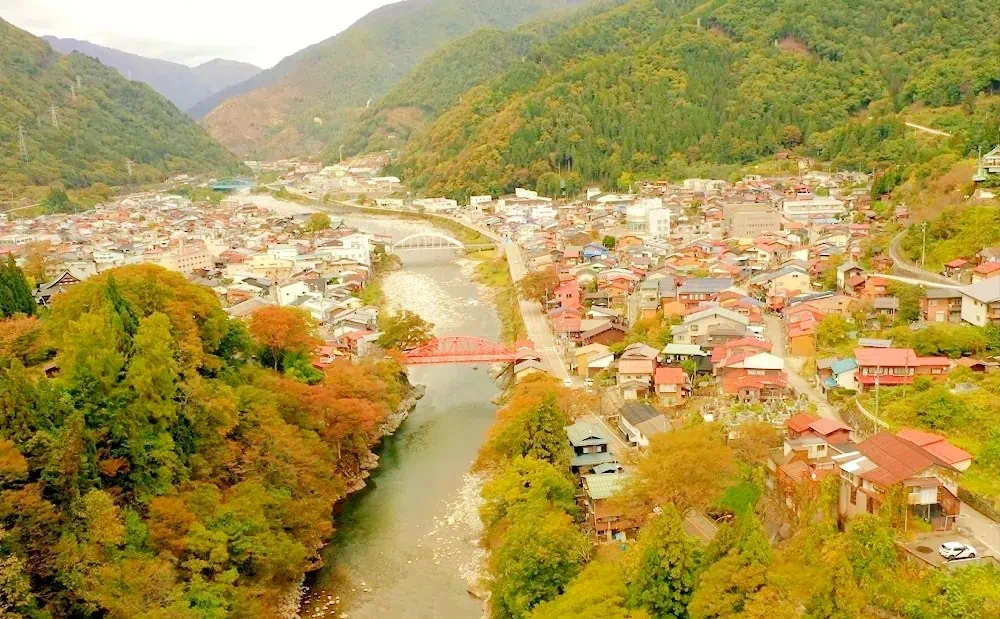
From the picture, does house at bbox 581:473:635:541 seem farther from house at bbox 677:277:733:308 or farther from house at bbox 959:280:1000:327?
house at bbox 677:277:733:308

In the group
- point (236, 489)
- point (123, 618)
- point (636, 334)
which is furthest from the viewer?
point (636, 334)

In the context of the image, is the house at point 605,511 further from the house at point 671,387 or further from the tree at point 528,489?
the house at point 671,387

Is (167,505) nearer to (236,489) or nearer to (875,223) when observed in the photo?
(236,489)

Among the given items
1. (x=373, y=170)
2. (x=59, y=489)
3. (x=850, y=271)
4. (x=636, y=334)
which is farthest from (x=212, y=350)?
(x=373, y=170)

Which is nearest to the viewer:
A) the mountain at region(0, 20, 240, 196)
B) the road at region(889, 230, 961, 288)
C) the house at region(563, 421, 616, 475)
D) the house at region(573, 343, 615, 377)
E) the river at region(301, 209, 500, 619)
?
the river at region(301, 209, 500, 619)

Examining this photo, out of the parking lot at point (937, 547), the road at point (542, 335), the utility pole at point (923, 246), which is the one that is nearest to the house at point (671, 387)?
the road at point (542, 335)

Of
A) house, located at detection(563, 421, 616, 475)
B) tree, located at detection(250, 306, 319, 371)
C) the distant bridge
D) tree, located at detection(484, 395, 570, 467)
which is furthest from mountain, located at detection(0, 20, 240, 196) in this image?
house, located at detection(563, 421, 616, 475)

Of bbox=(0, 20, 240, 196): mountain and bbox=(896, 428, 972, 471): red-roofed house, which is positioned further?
bbox=(0, 20, 240, 196): mountain

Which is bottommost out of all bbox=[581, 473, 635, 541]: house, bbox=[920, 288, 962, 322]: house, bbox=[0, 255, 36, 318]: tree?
bbox=[581, 473, 635, 541]: house

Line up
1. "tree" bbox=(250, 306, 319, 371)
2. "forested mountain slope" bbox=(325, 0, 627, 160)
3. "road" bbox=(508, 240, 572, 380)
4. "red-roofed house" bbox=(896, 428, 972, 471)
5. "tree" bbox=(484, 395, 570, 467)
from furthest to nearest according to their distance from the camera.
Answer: "forested mountain slope" bbox=(325, 0, 627, 160)
"road" bbox=(508, 240, 572, 380)
"tree" bbox=(250, 306, 319, 371)
"tree" bbox=(484, 395, 570, 467)
"red-roofed house" bbox=(896, 428, 972, 471)
